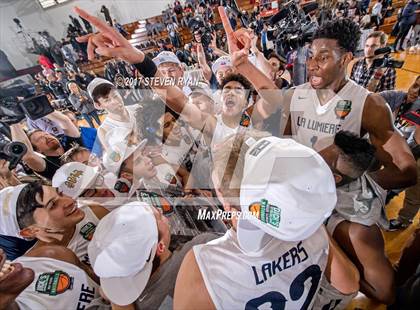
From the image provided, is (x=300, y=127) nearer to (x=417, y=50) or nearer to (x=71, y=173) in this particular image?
(x=71, y=173)

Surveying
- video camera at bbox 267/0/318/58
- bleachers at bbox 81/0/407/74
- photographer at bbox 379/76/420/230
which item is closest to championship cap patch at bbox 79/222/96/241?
photographer at bbox 379/76/420/230

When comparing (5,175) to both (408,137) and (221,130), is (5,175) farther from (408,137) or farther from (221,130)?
(408,137)

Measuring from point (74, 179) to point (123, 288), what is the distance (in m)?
1.14

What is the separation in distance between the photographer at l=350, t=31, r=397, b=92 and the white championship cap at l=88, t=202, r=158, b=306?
3475 mm

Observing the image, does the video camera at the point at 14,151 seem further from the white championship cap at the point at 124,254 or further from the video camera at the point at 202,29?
the video camera at the point at 202,29

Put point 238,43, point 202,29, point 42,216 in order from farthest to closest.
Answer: point 202,29 → point 238,43 → point 42,216

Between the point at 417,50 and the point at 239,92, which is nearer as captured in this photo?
the point at 239,92

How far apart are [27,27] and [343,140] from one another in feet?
71.3

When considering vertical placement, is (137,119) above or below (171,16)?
below

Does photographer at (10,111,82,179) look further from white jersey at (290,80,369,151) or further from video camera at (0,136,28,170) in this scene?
white jersey at (290,80,369,151)

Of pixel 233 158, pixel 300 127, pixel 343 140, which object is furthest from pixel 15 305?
pixel 300 127

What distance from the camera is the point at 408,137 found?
2359 mm

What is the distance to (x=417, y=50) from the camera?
671cm

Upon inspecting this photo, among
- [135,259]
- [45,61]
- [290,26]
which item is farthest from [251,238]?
[45,61]
